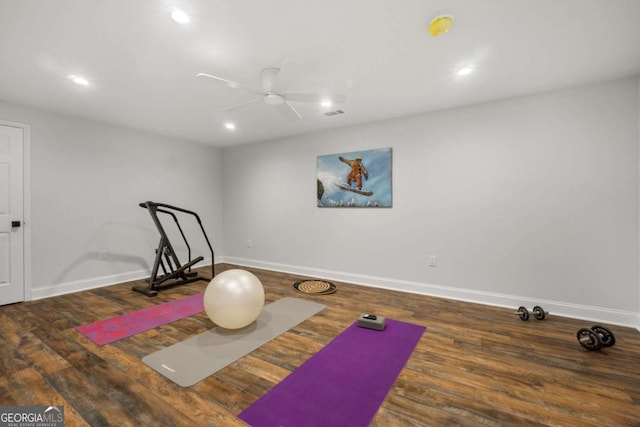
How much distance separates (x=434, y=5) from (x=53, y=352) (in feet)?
12.5

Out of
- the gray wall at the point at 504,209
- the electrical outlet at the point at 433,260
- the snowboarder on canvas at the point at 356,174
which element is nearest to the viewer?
the gray wall at the point at 504,209

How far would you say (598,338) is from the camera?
7.34ft

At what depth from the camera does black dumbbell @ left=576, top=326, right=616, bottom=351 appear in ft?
7.35

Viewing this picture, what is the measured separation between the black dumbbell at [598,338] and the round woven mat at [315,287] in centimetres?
258

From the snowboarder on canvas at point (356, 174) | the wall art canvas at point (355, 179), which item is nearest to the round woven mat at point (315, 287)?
the wall art canvas at point (355, 179)

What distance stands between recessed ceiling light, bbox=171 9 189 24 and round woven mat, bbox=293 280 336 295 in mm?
3177

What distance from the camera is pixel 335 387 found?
184 centimetres

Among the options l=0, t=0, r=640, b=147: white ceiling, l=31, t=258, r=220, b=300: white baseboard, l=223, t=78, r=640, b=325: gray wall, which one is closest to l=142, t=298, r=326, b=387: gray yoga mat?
l=223, t=78, r=640, b=325: gray wall

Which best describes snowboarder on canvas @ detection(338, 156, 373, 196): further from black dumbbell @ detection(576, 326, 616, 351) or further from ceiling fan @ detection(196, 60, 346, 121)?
black dumbbell @ detection(576, 326, 616, 351)

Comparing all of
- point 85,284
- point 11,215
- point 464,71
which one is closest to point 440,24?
point 464,71

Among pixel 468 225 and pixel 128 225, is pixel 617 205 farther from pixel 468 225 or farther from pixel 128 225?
pixel 128 225

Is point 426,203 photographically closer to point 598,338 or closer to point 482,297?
point 482,297

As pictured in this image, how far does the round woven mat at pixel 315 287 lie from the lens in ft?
12.8

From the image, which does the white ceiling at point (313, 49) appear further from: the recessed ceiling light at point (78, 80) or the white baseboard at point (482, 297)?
the white baseboard at point (482, 297)
